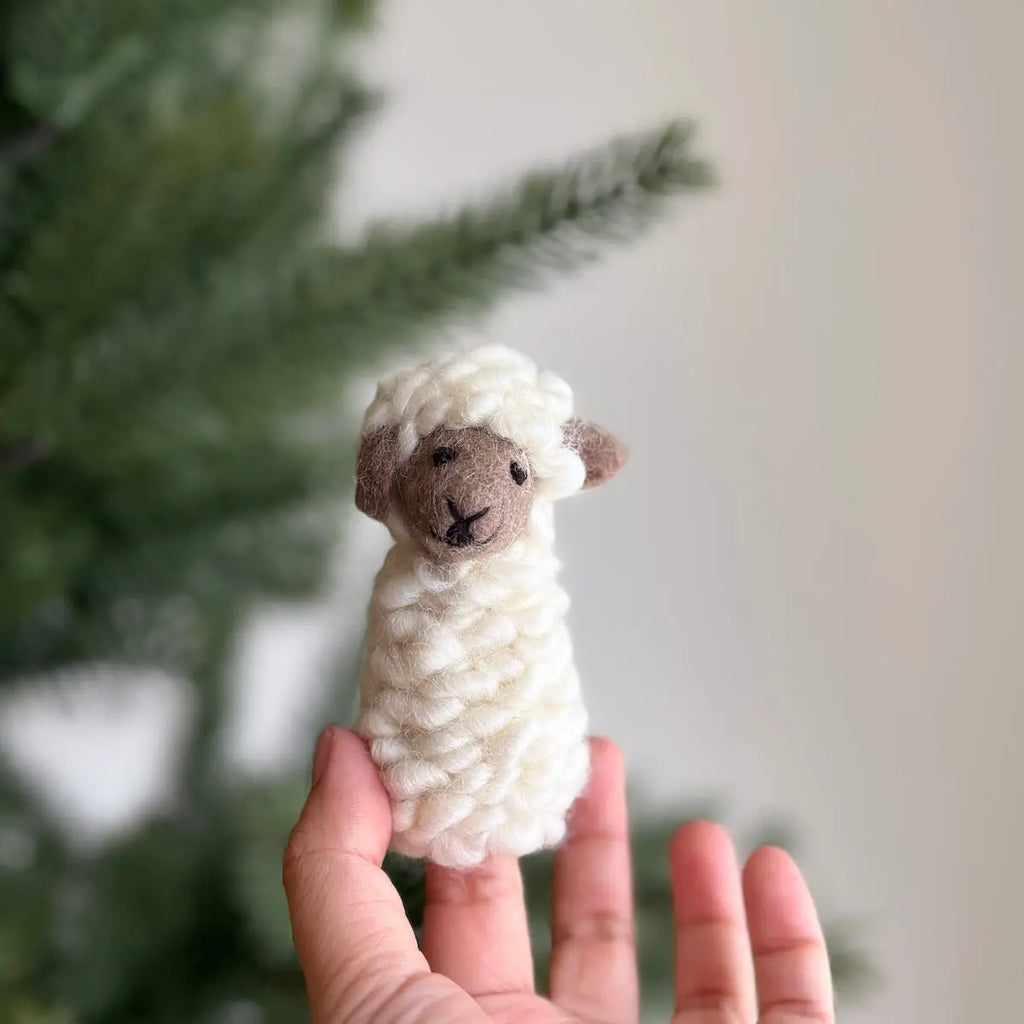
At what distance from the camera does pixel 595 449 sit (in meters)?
0.49

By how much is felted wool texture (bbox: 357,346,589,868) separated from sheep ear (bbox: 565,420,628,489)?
0.01m

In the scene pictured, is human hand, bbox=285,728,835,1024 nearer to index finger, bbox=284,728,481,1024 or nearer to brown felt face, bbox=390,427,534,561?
index finger, bbox=284,728,481,1024

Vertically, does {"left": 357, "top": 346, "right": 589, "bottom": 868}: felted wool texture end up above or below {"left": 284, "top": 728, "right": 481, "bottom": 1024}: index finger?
above

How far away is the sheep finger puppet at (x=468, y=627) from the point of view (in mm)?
448

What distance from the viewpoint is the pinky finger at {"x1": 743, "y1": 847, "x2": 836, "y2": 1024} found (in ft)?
1.82

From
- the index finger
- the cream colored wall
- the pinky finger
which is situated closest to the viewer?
the index finger

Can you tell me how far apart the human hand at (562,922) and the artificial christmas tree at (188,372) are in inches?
2.1

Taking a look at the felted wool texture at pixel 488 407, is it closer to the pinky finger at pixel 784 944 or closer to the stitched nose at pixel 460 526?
the stitched nose at pixel 460 526

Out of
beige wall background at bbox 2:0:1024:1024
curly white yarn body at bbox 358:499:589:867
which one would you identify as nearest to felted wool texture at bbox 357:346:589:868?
curly white yarn body at bbox 358:499:589:867

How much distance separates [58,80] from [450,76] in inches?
29.7

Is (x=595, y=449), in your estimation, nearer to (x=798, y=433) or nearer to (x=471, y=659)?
(x=471, y=659)

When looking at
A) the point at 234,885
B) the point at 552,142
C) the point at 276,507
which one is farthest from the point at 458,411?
the point at 552,142

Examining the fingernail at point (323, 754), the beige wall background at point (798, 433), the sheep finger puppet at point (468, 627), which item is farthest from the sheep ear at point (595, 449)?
the beige wall background at point (798, 433)

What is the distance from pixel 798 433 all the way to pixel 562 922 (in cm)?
70
